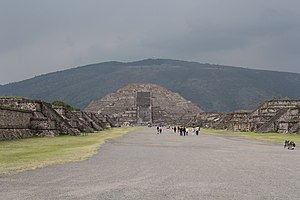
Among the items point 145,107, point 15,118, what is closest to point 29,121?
point 15,118

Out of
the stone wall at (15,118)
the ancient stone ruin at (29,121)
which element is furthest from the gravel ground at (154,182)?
the ancient stone ruin at (29,121)

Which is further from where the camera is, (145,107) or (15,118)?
(145,107)

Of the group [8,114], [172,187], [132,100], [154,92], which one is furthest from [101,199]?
[154,92]

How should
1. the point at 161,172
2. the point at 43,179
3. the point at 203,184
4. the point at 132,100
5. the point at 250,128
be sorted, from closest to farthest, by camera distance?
1. the point at 203,184
2. the point at 43,179
3. the point at 161,172
4. the point at 250,128
5. the point at 132,100

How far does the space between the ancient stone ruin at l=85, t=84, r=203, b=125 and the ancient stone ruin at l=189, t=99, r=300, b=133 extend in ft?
159

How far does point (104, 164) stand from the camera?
1823cm

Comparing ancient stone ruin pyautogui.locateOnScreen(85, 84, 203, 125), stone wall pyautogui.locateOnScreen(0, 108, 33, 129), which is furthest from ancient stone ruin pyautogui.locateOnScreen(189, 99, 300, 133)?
ancient stone ruin pyautogui.locateOnScreen(85, 84, 203, 125)

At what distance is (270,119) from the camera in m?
67.9

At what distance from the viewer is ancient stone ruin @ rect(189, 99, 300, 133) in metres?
60.5

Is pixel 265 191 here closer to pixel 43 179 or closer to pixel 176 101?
pixel 43 179

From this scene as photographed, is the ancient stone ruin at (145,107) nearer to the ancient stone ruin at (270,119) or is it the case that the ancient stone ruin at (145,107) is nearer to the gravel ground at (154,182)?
the ancient stone ruin at (270,119)

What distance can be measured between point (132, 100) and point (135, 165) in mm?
152571

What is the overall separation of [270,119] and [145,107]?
9512cm

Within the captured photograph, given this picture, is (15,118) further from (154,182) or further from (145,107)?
(145,107)
